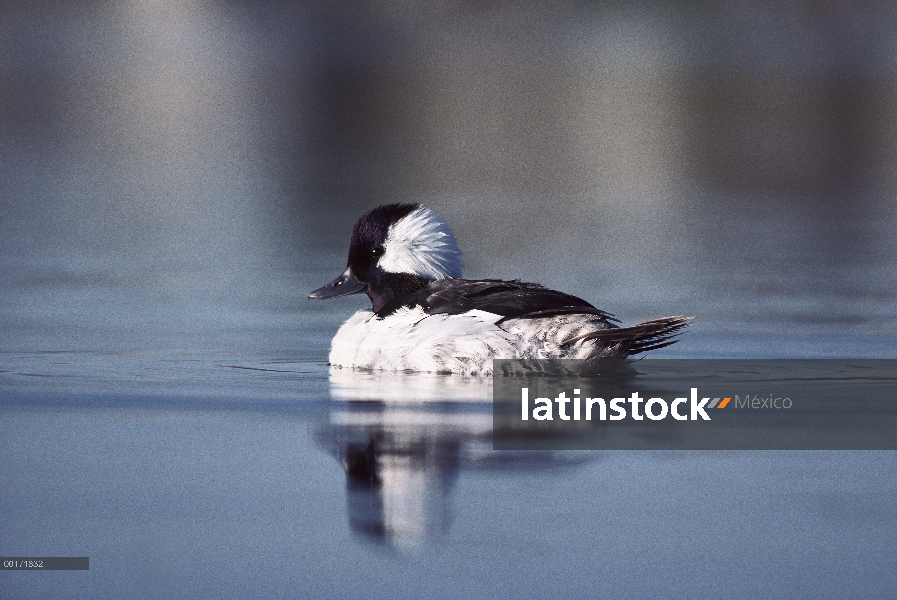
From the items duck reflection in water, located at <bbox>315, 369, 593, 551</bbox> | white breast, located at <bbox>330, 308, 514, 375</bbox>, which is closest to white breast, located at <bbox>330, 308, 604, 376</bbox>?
white breast, located at <bbox>330, 308, 514, 375</bbox>

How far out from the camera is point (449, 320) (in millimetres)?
7570

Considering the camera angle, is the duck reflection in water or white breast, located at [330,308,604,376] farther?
white breast, located at [330,308,604,376]

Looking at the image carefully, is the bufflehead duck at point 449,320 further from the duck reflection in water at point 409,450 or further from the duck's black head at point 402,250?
the duck reflection in water at point 409,450

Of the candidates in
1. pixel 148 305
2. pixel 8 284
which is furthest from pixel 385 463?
pixel 8 284

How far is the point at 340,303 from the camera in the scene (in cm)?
1080

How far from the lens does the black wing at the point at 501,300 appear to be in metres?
7.34

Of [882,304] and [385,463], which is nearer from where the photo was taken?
[385,463]

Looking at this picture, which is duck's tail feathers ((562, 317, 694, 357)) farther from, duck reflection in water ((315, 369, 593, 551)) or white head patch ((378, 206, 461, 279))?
white head patch ((378, 206, 461, 279))

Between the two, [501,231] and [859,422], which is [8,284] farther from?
[859,422]

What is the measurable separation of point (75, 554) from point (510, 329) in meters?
3.29

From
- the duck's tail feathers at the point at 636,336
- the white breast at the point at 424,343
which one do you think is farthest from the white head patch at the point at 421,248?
the duck's tail feathers at the point at 636,336

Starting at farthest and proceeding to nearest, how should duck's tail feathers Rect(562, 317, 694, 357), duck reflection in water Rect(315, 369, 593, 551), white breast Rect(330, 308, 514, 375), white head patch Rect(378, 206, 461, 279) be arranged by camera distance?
white head patch Rect(378, 206, 461, 279) → white breast Rect(330, 308, 514, 375) → duck's tail feathers Rect(562, 317, 694, 357) → duck reflection in water Rect(315, 369, 593, 551)

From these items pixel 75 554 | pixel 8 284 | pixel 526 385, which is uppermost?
pixel 8 284

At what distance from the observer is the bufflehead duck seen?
24.1ft
